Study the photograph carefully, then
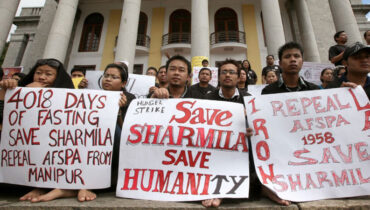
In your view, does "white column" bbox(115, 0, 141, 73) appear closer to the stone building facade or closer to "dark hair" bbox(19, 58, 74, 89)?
Answer: the stone building facade

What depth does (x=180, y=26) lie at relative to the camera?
15969mm

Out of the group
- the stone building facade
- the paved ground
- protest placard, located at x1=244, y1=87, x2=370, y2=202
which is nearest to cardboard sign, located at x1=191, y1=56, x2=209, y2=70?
the stone building facade

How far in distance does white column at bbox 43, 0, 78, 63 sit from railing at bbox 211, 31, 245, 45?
9422 millimetres

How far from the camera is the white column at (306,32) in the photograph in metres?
12.9

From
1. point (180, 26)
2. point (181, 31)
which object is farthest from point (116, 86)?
point (180, 26)

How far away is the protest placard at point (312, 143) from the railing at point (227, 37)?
13.8 m

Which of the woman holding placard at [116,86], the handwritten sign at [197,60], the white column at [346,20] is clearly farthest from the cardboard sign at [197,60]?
the white column at [346,20]

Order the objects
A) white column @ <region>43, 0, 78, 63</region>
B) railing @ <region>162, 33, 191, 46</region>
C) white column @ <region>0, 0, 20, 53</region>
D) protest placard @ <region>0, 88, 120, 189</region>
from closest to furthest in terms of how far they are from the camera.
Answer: protest placard @ <region>0, 88, 120, 189</region>, white column @ <region>43, 0, 78, 63</region>, white column @ <region>0, 0, 20, 53</region>, railing @ <region>162, 33, 191, 46</region>

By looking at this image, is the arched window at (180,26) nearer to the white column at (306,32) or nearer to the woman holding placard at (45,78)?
the white column at (306,32)

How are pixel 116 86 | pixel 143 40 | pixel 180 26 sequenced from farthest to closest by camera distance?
pixel 180 26
pixel 143 40
pixel 116 86

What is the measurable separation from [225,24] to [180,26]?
3.56 meters

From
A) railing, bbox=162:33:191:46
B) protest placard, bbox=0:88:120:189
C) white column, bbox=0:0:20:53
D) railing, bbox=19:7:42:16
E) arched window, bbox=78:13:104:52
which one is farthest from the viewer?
railing, bbox=19:7:42:16

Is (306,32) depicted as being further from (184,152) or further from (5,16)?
(5,16)

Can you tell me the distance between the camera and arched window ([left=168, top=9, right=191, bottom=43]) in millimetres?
15531
